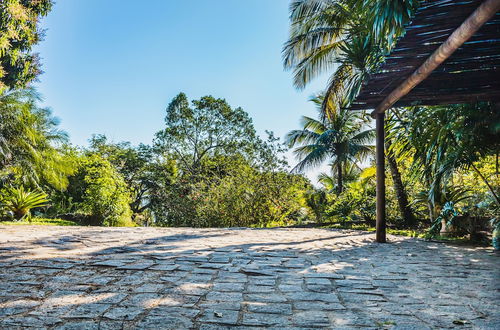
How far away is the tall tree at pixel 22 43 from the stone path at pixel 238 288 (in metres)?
6.61

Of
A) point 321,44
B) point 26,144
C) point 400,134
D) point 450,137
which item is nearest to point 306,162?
point 321,44

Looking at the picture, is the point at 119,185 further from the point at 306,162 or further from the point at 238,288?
the point at 238,288

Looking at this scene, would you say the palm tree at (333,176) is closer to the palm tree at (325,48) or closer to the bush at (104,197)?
the palm tree at (325,48)

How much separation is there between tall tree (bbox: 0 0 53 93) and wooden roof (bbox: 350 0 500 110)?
8830mm

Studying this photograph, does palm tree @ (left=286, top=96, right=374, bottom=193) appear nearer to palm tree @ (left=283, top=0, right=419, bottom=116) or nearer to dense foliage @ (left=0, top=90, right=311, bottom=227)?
dense foliage @ (left=0, top=90, right=311, bottom=227)

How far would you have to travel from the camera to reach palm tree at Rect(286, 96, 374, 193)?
545 inches

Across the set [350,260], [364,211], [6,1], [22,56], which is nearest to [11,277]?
[350,260]

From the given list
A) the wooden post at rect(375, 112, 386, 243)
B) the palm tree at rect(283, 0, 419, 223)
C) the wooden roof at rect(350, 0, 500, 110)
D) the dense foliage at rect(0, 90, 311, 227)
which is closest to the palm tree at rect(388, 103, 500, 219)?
the wooden roof at rect(350, 0, 500, 110)

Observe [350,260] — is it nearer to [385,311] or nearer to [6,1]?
[385,311]

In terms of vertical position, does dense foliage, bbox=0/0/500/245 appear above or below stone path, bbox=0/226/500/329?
above

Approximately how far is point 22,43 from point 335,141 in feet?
41.4

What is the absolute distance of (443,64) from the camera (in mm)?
3738

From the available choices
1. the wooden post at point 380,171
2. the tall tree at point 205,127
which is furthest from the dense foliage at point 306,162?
the tall tree at point 205,127

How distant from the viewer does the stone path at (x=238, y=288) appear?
73.0 inches
